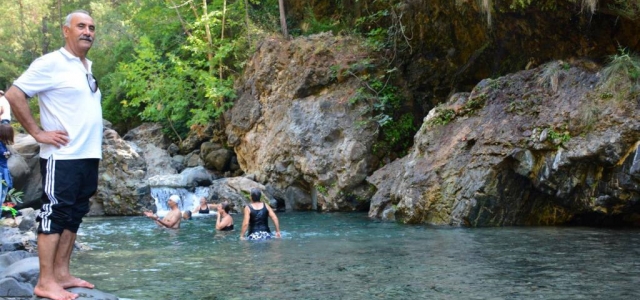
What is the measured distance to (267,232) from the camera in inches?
520

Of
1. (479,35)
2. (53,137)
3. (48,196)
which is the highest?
(479,35)

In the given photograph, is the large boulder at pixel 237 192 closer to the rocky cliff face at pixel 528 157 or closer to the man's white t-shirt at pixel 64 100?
the rocky cliff face at pixel 528 157

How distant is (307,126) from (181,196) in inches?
186

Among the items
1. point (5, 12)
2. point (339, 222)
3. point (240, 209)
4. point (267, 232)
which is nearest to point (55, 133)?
point (267, 232)

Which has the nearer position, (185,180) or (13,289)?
(13,289)

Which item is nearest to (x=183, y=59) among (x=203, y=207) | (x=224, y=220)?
Result: (x=203, y=207)

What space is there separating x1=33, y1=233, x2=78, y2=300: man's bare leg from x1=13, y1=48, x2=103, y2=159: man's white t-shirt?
1.96ft

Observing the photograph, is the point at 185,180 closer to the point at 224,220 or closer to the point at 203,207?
the point at 203,207

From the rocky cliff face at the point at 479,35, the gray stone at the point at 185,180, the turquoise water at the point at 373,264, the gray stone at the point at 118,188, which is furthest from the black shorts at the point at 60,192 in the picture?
the gray stone at the point at 185,180

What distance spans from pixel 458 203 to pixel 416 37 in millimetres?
7415

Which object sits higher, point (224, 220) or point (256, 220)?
point (256, 220)

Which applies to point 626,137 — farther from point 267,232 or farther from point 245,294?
point 245,294

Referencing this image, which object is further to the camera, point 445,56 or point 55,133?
point 445,56

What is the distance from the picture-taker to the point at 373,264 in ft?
31.0
